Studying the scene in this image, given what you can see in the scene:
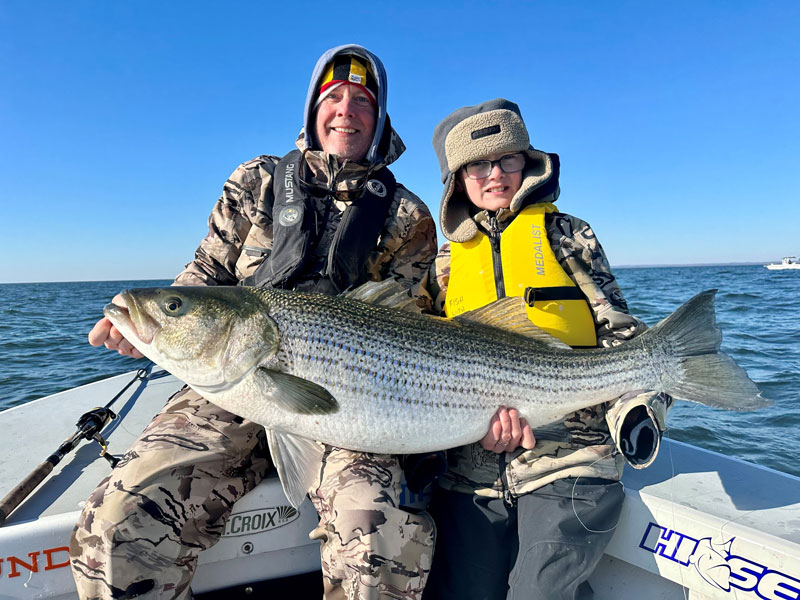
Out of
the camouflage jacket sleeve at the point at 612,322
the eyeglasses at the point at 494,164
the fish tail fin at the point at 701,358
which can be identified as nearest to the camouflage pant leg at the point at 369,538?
the camouflage jacket sleeve at the point at 612,322

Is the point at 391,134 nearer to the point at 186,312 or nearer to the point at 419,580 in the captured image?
the point at 186,312

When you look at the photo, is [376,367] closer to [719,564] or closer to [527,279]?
[527,279]

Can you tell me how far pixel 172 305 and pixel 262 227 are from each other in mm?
1444

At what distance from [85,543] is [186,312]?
1.37 meters

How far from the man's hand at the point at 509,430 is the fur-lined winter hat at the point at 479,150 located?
1.57 m

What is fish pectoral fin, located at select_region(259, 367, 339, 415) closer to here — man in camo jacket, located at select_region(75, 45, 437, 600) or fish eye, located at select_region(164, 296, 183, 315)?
man in camo jacket, located at select_region(75, 45, 437, 600)

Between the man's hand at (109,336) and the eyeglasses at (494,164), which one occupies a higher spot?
the eyeglasses at (494,164)

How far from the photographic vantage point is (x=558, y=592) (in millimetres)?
2859

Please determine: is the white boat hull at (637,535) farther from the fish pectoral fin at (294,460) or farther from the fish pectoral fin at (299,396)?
the fish pectoral fin at (299,396)

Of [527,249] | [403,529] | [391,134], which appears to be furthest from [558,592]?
[391,134]

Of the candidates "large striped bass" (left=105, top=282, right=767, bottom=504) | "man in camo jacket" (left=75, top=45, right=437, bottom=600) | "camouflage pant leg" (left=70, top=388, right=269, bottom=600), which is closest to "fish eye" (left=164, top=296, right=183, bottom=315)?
"large striped bass" (left=105, top=282, right=767, bottom=504)

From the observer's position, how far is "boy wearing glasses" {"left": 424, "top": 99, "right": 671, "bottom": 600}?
3037 millimetres

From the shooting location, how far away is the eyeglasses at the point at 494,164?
4.00 metres

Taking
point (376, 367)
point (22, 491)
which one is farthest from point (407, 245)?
point (22, 491)
